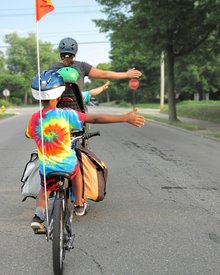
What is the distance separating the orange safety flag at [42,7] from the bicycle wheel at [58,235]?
67.8 inches

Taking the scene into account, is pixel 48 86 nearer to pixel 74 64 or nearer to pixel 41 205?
pixel 41 205

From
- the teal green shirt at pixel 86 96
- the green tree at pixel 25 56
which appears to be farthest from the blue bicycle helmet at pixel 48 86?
the green tree at pixel 25 56

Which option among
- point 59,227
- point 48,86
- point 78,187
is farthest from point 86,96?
point 59,227

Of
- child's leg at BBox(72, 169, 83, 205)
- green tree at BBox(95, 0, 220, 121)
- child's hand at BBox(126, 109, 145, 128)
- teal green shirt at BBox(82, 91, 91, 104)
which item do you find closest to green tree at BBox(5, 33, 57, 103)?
green tree at BBox(95, 0, 220, 121)

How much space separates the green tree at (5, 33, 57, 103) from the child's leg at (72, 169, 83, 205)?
285ft

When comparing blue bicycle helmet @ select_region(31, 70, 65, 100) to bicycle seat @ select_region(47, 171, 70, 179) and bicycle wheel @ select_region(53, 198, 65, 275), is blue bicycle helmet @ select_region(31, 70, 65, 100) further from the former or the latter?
bicycle wheel @ select_region(53, 198, 65, 275)

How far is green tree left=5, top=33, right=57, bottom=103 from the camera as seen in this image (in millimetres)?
93562

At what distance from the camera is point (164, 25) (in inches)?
Result: 759

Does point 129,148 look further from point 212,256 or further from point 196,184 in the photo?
point 212,256

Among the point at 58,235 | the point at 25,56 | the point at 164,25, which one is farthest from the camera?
the point at 25,56

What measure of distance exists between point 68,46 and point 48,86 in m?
1.38

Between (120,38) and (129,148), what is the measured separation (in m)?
13.0

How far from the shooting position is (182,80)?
2472 inches

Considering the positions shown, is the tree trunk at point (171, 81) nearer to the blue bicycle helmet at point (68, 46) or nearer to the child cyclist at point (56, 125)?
the blue bicycle helmet at point (68, 46)
